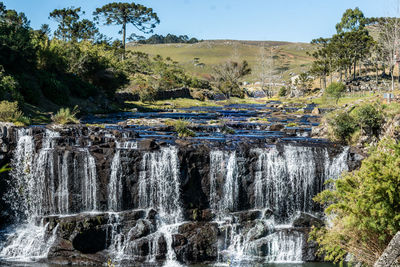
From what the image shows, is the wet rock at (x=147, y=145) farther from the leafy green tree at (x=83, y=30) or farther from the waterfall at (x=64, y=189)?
the leafy green tree at (x=83, y=30)

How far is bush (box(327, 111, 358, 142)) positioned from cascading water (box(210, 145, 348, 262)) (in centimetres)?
303

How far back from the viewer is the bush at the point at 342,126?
2317cm

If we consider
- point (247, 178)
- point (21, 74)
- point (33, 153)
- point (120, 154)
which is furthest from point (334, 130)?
point (21, 74)

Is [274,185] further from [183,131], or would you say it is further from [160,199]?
[183,131]

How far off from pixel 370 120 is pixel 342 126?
1.52 meters

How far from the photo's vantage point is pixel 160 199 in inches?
739

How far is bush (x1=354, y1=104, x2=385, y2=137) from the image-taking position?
74.3 ft

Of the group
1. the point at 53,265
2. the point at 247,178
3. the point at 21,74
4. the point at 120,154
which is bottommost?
the point at 53,265

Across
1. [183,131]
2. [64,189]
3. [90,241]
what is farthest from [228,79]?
[90,241]

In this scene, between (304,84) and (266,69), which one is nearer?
(304,84)

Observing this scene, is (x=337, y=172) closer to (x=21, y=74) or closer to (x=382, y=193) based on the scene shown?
(x=382, y=193)

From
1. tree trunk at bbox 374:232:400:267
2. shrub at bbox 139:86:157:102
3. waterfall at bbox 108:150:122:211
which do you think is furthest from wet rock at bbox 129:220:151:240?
shrub at bbox 139:86:157:102

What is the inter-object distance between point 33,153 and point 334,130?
54.4ft

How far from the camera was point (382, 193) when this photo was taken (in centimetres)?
945
